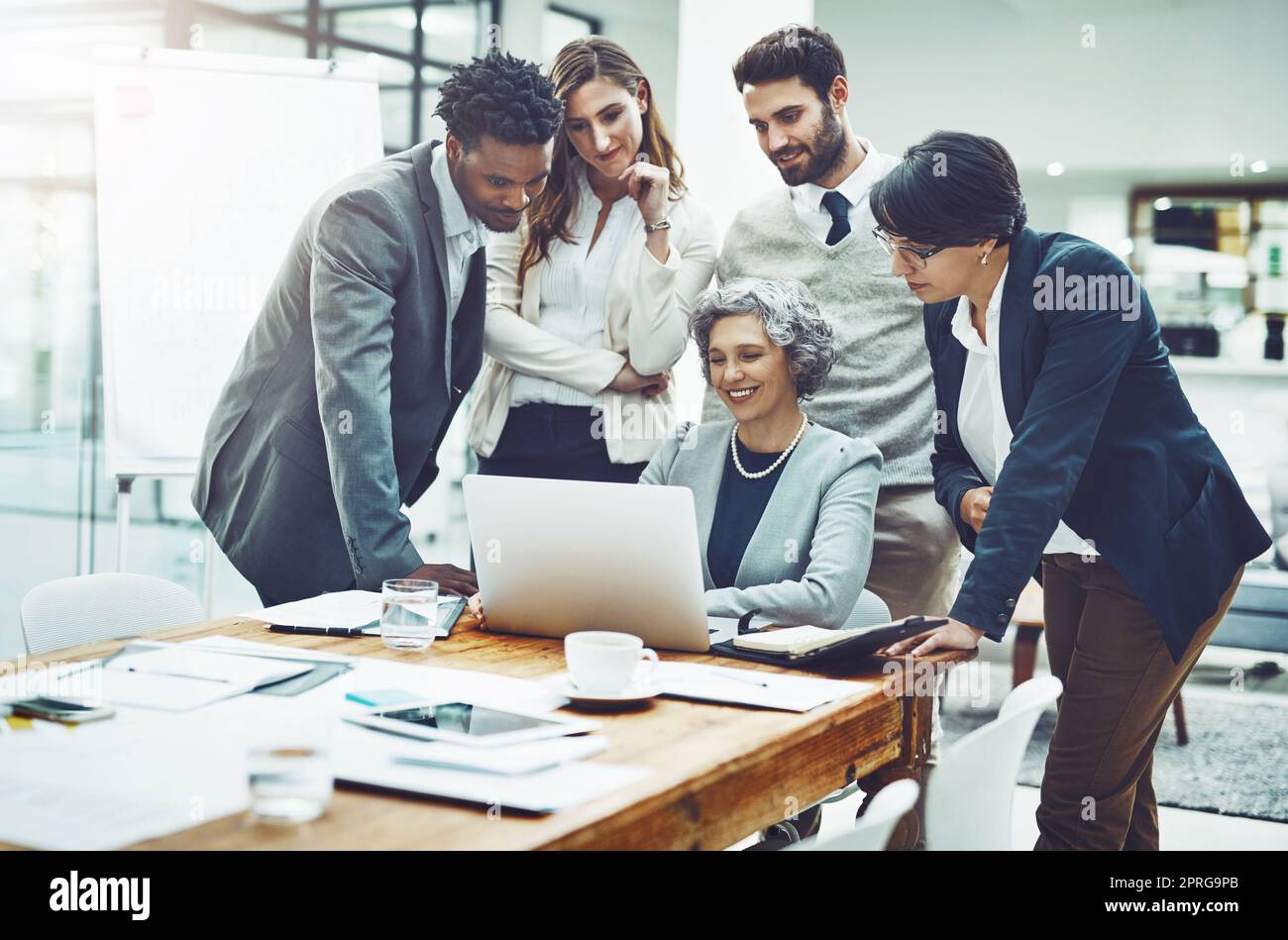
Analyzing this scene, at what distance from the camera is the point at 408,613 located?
5.36 ft

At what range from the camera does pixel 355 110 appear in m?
3.38

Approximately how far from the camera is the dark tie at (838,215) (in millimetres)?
2455

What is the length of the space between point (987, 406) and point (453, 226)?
38.5 inches

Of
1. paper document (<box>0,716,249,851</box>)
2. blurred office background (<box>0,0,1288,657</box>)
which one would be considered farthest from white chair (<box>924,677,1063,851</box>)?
blurred office background (<box>0,0,1288,657</box>)

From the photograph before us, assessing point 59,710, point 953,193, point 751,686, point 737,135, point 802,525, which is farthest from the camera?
point 737,135

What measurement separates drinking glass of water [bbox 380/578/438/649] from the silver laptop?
0.13 meters

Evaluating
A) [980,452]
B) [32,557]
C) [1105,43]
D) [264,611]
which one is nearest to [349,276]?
[264,611]

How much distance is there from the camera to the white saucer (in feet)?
4.50

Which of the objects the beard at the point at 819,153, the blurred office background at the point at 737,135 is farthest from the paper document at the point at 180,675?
the blurred office background at the point at 737,135

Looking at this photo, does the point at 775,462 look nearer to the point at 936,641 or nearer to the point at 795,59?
the point at 936,641

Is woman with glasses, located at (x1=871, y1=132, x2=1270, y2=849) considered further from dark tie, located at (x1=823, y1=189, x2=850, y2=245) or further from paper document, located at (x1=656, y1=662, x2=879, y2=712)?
dark tie, located at (x1=823, y1=189, x2=850, y2=245)

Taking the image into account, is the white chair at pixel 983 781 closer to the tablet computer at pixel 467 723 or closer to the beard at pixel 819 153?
the tablet computer at pixel 467 723

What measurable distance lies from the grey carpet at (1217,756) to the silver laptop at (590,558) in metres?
2.11

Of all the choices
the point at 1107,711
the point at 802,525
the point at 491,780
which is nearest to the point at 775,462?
the point at 802,525
